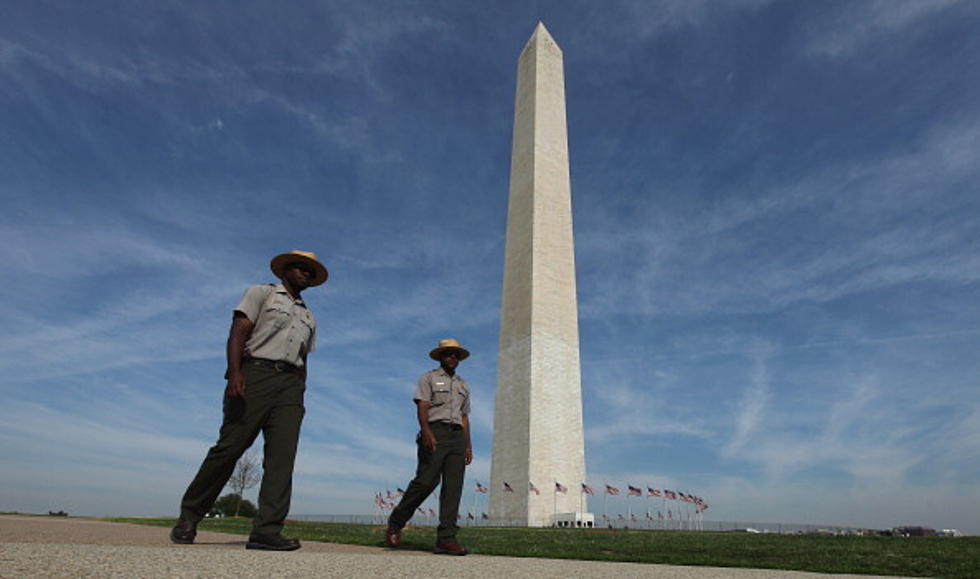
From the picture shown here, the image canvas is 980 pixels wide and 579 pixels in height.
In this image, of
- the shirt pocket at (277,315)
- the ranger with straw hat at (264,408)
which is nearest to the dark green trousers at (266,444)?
the ranger with straw hat at (264,408)

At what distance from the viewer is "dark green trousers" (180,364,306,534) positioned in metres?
4.57

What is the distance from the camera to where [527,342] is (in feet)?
104

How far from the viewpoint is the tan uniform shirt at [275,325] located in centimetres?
482

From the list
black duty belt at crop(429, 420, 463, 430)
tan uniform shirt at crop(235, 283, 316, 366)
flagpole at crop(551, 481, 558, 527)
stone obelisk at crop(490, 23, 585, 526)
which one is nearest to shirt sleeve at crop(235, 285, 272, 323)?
tan uniform shirt at crop(235, 283, 316, 366)

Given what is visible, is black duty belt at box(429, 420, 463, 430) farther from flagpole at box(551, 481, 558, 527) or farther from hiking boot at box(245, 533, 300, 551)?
flagpole at box(551, 481, 558, 527)

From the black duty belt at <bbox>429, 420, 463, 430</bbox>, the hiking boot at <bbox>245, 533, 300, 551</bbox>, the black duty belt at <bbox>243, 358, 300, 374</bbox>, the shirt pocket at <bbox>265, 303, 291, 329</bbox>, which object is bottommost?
the hiking boot at <bbox>245, 533, 300, 551</bbox>

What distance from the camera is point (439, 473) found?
20.6 ft

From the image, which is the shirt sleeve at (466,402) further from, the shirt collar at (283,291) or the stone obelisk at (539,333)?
the stone obelisk at (539,333)

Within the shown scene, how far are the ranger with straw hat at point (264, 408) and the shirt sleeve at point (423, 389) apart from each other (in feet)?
4.98

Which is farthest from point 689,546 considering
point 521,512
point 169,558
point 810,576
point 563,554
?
point 521,512

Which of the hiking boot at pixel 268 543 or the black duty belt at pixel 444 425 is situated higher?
the black duty belt at pixel 444 425

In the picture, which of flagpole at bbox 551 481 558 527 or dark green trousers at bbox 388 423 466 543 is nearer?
dark green trousers at bbox 388 423 466 543

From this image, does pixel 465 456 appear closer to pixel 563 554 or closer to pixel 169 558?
pixel 563 554

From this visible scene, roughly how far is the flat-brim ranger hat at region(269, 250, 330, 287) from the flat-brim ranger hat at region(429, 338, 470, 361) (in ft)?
5.53
